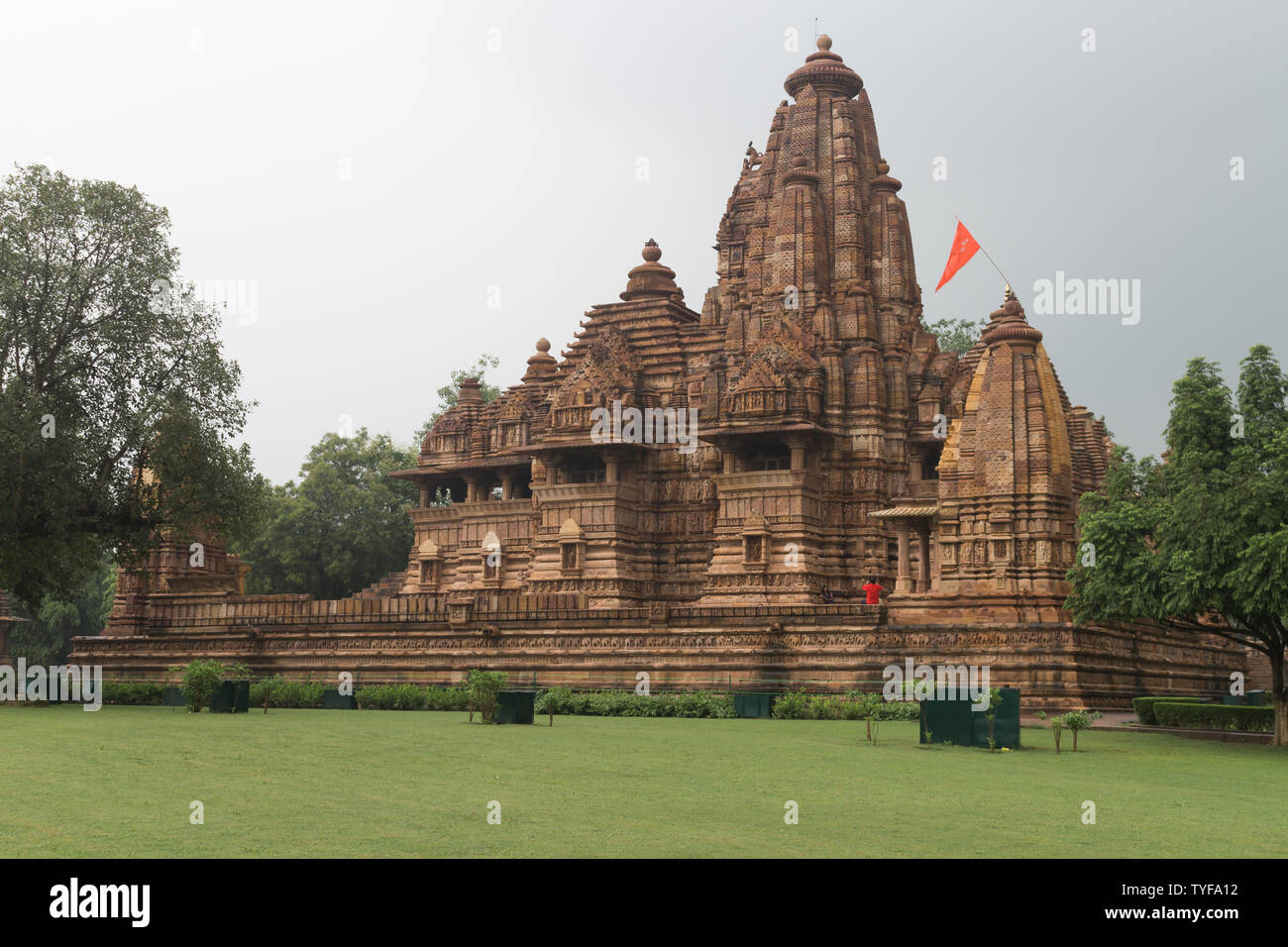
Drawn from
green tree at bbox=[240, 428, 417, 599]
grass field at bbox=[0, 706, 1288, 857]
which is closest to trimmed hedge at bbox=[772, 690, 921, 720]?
grass field at bbox=[0, 706, 1288, 857]

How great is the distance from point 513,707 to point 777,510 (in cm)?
1859

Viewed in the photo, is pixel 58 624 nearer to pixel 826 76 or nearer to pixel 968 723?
pixel 826 76

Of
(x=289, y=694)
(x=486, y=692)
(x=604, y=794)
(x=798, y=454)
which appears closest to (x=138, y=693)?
(x=289, y=694)

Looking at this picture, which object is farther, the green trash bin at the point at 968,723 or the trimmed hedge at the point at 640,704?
the trimmed hedge at the point at 640,704

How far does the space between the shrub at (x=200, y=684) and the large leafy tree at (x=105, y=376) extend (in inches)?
246

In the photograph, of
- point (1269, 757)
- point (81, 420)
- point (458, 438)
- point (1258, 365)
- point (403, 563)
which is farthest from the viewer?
point (403, 563)

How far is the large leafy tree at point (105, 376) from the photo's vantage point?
34531 mm

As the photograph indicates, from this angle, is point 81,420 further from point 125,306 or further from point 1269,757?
point 1269,757

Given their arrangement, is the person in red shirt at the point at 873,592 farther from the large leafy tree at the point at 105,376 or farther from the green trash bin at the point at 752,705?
the large leafy tree at the point at 105,376

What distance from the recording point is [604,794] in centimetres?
1482

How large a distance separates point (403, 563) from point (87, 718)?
4284 cm

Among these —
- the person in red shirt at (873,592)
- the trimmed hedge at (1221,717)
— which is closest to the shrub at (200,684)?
the person in red shirt at (873,592)

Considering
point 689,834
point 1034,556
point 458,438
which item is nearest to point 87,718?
point 689,834

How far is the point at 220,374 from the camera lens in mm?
36562
